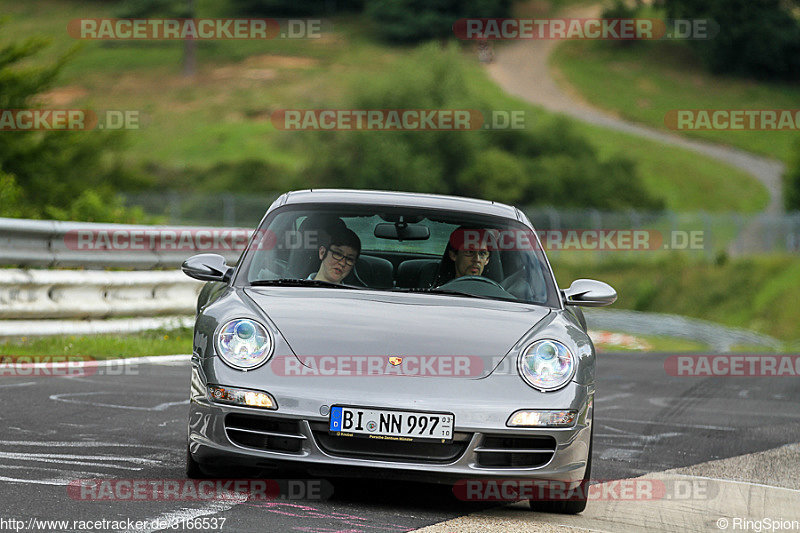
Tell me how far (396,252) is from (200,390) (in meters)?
2.31

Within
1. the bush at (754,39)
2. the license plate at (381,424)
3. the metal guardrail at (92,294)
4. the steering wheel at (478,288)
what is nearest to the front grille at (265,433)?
the license plate at (381,424)

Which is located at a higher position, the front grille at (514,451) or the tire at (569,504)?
the front grille at (514,451)

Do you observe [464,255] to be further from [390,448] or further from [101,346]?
[101,346]

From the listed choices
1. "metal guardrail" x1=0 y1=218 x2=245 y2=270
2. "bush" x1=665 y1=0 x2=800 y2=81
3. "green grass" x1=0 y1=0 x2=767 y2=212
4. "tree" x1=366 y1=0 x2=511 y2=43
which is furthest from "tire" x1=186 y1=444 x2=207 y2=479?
"tree" x1=366 y1=0 x2=511 y2=43

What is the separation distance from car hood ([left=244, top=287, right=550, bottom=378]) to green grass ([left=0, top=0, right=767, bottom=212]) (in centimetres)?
6181

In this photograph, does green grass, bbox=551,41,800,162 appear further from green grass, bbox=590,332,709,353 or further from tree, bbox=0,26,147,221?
tree, bbox=0,26,147,221

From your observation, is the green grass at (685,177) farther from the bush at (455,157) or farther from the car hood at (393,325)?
the car hood at (393,325)

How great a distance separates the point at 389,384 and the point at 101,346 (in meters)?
6.48

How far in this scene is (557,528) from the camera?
5.76m

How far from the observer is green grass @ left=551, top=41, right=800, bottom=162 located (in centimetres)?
9050

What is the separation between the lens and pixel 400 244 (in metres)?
7.65

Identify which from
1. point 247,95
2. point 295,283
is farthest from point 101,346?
point 247,95

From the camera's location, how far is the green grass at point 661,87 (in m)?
90.5

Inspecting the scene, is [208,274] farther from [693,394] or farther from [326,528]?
[693,394]
